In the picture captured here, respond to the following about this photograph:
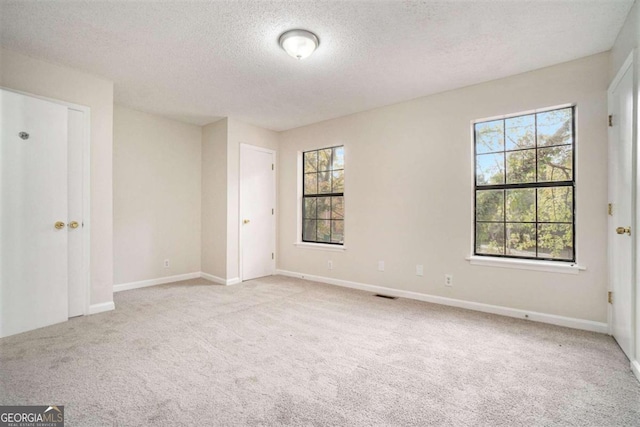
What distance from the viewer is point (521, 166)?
122 inches

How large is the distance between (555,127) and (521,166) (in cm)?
46

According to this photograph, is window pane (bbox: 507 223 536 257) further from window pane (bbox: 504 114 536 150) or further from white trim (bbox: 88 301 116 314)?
white trim (bbox: 88 301 116 314)

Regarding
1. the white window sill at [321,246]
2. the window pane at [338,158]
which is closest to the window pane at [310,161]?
the window pane at [338,158]

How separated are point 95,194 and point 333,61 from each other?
283 cm

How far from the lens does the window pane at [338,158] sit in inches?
180

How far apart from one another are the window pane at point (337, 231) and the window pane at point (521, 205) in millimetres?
2184

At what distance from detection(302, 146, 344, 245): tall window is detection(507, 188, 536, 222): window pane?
2169 millimetres

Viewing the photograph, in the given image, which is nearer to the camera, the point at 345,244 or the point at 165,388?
the point at 165,388

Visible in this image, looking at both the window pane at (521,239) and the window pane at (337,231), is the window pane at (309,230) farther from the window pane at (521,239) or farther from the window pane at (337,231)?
the window pane at (521,239)

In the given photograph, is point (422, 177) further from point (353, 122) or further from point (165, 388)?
point (165, 388)

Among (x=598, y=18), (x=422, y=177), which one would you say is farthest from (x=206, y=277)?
(x=598, y=18)

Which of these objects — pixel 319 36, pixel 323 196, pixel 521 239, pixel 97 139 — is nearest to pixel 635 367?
pixel 521 239

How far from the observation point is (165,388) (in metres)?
1.81

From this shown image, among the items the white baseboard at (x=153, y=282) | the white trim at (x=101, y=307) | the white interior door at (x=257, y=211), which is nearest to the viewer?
the white trim at (x=101, y=307)
